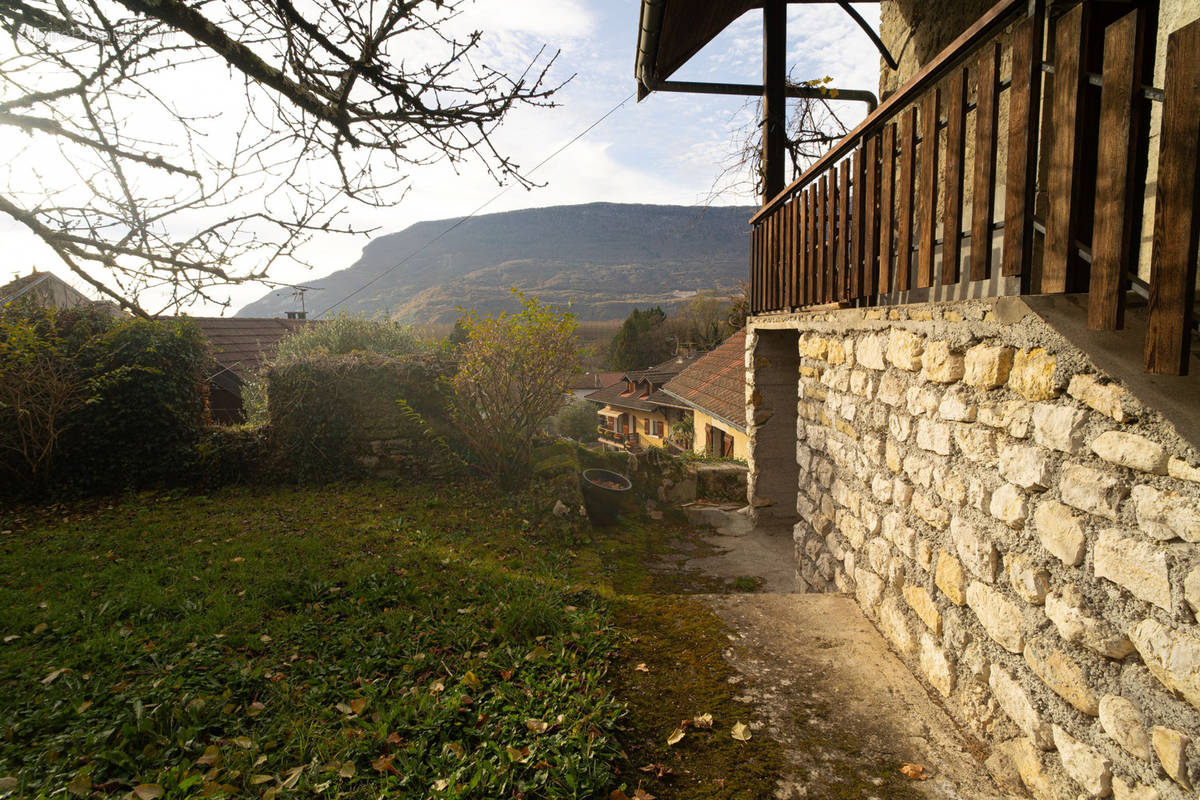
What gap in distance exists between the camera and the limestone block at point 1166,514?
1332 millimetres

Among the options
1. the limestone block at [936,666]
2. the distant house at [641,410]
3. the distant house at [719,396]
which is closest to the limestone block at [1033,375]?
the limestone block at [936,666]

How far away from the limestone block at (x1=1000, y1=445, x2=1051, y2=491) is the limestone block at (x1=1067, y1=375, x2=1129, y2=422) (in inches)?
9.8

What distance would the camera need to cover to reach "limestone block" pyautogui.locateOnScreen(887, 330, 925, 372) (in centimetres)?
271

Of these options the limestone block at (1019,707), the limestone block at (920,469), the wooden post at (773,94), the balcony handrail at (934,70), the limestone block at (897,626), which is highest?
the wooden post at (773,94)

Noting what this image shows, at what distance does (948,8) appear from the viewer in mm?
4188

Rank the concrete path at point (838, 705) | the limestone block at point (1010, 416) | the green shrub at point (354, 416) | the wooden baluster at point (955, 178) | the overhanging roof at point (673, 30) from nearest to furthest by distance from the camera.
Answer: the limestone block at point (1010, 416) → the concrete path at point (838, 705) → the wooden baluster at point (955, 178) → the overhanging roof at point (673, 30) → the green shrub at point (354, 416)

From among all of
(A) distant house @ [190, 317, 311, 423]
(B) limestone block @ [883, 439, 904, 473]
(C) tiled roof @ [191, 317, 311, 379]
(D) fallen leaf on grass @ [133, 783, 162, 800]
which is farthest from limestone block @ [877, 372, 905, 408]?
(C) tiled roof @ [191, 317, 311, 379]

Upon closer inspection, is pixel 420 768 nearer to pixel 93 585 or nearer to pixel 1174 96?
pixel 1174 96

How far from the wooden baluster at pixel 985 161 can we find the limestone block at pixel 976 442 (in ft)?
1.97

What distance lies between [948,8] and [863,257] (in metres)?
2.49

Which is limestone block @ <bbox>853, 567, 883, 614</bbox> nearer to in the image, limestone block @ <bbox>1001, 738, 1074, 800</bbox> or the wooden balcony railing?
limestone block @ <bbox>1001, 738, 1074, 800</bbox>

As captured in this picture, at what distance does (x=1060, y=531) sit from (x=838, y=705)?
1.28 meters

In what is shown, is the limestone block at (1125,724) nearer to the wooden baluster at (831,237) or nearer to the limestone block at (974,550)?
the limestone block at (974,550)

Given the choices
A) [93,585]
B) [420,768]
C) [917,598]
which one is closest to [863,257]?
[917,598]
